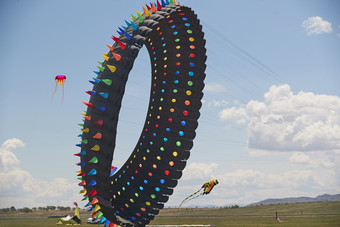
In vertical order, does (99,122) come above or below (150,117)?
below

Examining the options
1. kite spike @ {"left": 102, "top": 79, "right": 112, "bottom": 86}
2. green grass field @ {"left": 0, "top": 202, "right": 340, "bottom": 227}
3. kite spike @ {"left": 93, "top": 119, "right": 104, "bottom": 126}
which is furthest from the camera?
green grass field @ {"left": 0, "top": 202, "right": 340, "bottom": 227}

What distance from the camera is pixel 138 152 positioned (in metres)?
25.3

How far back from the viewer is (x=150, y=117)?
2617 cm

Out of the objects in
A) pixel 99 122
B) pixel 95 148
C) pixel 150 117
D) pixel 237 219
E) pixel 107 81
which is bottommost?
pixel 237 219

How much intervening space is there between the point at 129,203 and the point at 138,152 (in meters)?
3.39

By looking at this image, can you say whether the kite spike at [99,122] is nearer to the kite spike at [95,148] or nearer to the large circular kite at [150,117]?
the large circular kite at [150,117]

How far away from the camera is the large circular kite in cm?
2009

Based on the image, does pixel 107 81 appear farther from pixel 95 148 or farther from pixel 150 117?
pixel 150 117

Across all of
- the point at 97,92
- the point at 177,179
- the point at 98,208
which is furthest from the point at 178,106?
the point at 98,208

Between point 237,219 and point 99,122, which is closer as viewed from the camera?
point 99,122

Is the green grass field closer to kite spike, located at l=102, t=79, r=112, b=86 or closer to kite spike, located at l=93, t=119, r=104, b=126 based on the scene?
kite spike, located at l=93, t=119, r=104, b=126

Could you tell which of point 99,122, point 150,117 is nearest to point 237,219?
point 150,117

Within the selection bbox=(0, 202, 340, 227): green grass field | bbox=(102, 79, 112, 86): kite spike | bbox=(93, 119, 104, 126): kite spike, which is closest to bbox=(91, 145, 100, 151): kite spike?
bbox=(93, 119, 104, 126): kite spike

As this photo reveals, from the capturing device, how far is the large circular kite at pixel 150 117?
65.9 ft
